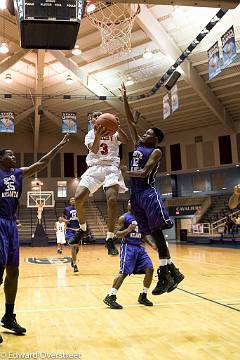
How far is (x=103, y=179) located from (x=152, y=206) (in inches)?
40.1

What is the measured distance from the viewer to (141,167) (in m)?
4.43

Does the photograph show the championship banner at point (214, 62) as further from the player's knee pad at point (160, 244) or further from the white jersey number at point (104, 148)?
the player's knee pad at point (160, 244)

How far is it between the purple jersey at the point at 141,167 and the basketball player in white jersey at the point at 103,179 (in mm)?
437

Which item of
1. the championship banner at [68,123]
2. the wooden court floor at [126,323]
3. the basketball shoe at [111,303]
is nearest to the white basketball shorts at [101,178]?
the wooden court floor at [126,323]

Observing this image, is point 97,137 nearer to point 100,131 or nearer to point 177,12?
point 100,131

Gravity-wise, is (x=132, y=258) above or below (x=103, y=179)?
below

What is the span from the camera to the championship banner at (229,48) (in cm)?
1166

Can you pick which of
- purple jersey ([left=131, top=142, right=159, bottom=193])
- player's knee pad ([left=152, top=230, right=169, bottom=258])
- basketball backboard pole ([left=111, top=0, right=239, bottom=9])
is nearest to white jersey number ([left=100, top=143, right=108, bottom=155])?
purple jersey ([left=131, top=142, right=159, bottom=193])

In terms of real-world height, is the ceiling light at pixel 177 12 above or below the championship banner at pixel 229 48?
above

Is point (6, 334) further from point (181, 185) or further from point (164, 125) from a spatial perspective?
point (181, 185)

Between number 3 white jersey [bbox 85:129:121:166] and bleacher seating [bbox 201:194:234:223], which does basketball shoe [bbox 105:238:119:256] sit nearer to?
number 3 white jersey [bbox 85:129:121:166]

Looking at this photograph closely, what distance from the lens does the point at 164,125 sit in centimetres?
2791

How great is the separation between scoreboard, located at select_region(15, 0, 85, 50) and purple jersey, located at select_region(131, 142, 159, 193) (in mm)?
1414

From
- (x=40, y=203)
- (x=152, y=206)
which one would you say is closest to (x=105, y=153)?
(x=152, y=206)
